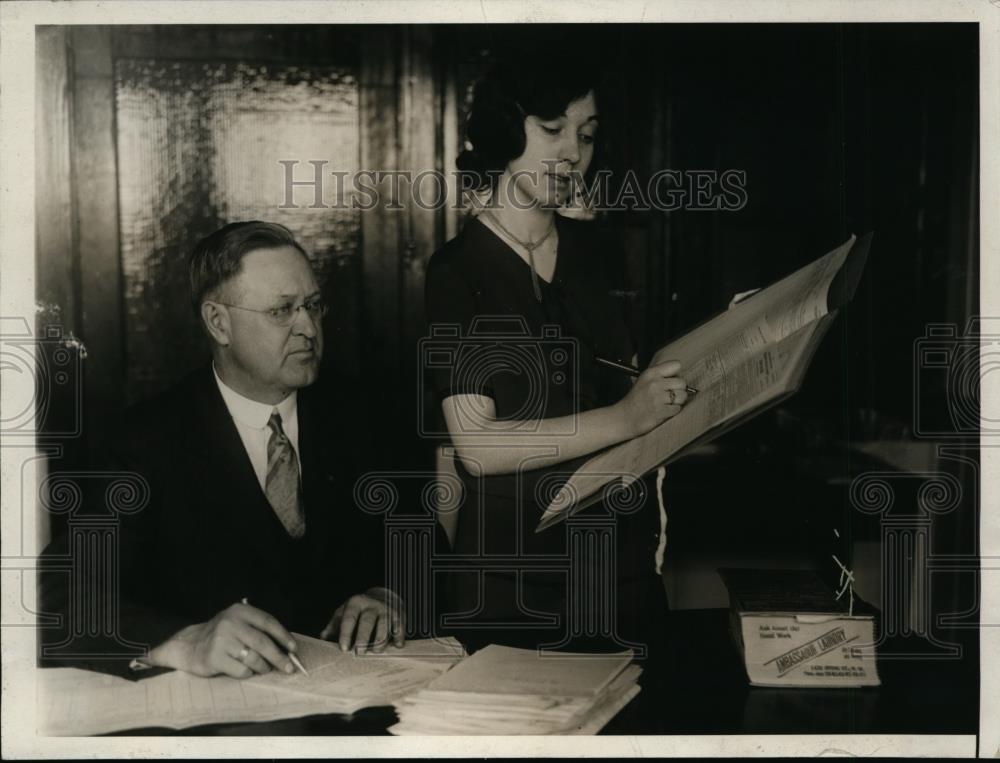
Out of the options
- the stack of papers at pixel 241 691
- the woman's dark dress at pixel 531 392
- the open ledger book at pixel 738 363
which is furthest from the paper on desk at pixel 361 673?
the open ledger book at pixel 738 363

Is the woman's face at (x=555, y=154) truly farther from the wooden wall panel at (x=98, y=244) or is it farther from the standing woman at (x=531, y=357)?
the wooden wall panel at (x=98, y=244)

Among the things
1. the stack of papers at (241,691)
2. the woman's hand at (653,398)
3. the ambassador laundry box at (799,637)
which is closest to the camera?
the ambassador laundry box at (799,637)

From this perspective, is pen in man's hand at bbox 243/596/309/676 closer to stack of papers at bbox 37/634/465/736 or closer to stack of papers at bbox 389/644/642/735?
stack of papers at bbox 37/634/465/736

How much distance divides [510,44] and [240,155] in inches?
31.2

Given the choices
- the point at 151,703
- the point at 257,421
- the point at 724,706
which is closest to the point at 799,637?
the point at 724,706

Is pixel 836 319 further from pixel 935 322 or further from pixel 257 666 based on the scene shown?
pixel 257 666

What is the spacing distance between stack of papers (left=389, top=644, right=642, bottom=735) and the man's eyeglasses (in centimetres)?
101

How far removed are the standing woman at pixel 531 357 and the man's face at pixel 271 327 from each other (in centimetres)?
34

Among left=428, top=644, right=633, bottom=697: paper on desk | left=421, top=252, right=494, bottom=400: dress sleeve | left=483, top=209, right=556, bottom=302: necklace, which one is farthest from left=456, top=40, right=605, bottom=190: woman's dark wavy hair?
left=428, top=644, right=633, bottom=697: paper on desk

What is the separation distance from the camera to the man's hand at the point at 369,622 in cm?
311

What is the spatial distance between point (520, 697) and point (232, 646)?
76 centimetres

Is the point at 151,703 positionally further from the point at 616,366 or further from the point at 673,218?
the point at 673,218

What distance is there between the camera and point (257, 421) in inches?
124
